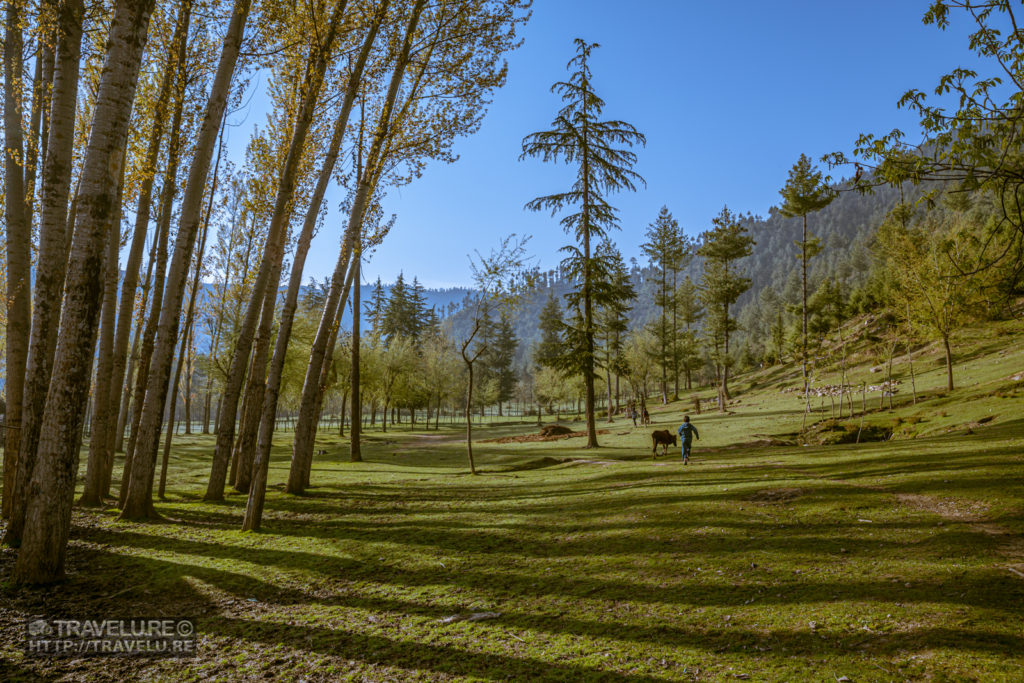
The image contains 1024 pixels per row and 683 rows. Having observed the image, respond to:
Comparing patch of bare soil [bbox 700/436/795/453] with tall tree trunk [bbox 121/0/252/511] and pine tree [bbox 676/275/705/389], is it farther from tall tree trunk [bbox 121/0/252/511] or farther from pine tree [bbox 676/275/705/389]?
pine tree [bbox 676/275/705/389]

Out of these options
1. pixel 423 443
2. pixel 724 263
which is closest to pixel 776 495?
pixel 423 443

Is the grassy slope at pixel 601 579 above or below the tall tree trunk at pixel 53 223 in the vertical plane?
below

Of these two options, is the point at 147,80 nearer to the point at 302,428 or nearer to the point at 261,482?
the point at 302,428

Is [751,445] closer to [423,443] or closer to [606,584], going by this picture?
[606,584]

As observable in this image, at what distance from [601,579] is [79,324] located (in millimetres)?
7133

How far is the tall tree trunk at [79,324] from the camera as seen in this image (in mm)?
5711

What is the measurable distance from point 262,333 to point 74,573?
15.0 ft

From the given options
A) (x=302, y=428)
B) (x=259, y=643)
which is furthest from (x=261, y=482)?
(x=259, y=643)

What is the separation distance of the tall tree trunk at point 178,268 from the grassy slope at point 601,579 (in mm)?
1000

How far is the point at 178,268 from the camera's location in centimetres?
909

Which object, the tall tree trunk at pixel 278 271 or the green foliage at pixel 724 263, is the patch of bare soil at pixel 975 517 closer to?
the tall tree trunk at pixel 278 271

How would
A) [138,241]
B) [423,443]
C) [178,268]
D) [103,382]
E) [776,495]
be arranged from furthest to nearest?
[423,443] → [138,241] → [103,382] → [178,268] → [776,495]

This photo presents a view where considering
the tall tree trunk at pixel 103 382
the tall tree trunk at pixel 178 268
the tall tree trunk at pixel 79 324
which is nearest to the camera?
the tall tree trunk at pixel 79 324

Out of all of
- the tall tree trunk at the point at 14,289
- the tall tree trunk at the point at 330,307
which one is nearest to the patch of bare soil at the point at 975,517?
the tall tree trunk at the point at 330,307
